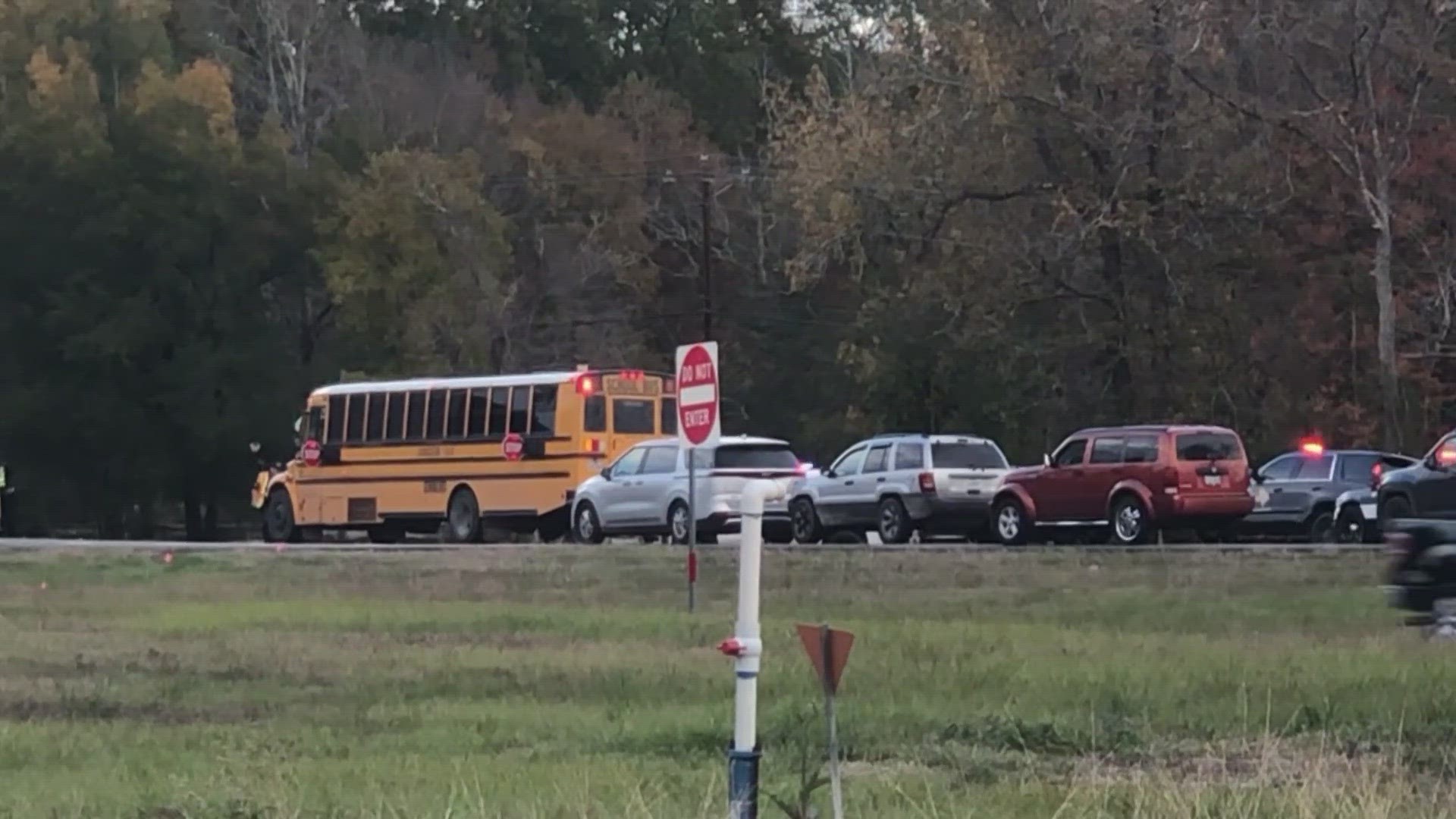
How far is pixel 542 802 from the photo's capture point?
30.4 ft

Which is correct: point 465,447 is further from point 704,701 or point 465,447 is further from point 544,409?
point 704,701

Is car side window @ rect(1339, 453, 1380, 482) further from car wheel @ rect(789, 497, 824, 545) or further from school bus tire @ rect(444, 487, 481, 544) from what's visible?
school bus tire @ rect(444, 487, 481, 544)

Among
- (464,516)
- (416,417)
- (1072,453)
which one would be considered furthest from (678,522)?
(416,417)

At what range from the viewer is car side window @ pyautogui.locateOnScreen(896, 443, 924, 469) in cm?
3412

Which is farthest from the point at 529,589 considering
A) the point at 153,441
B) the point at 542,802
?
the point at 153,441

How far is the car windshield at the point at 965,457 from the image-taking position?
3419 cm

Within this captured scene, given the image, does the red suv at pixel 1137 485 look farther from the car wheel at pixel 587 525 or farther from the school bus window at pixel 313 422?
the school bus window at pixel 313 422

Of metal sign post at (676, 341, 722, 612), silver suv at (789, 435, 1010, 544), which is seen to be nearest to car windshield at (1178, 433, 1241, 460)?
silver suv at (789, 435, 1010, 544)

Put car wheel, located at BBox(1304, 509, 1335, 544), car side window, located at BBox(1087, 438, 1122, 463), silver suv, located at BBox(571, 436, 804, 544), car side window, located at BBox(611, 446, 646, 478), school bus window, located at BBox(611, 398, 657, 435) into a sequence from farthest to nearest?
school bus window, located at BBox(611, 398, 657, 435), car side window, located at BBox(611, 446, 646, 478), silver suv, located at BBox(571, 436, 804, 544), car wheel, located at BBox(1304, 509, 1335, 544), car side window, located at BBox(1087, 438, 1122, 463)

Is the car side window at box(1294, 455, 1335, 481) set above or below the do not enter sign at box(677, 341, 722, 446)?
below

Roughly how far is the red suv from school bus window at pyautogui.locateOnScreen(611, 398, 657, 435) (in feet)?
28.2

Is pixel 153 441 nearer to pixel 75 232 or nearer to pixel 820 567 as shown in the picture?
pixel 75 232

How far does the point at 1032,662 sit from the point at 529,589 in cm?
990

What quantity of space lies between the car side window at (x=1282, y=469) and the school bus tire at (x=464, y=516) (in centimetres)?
1350
